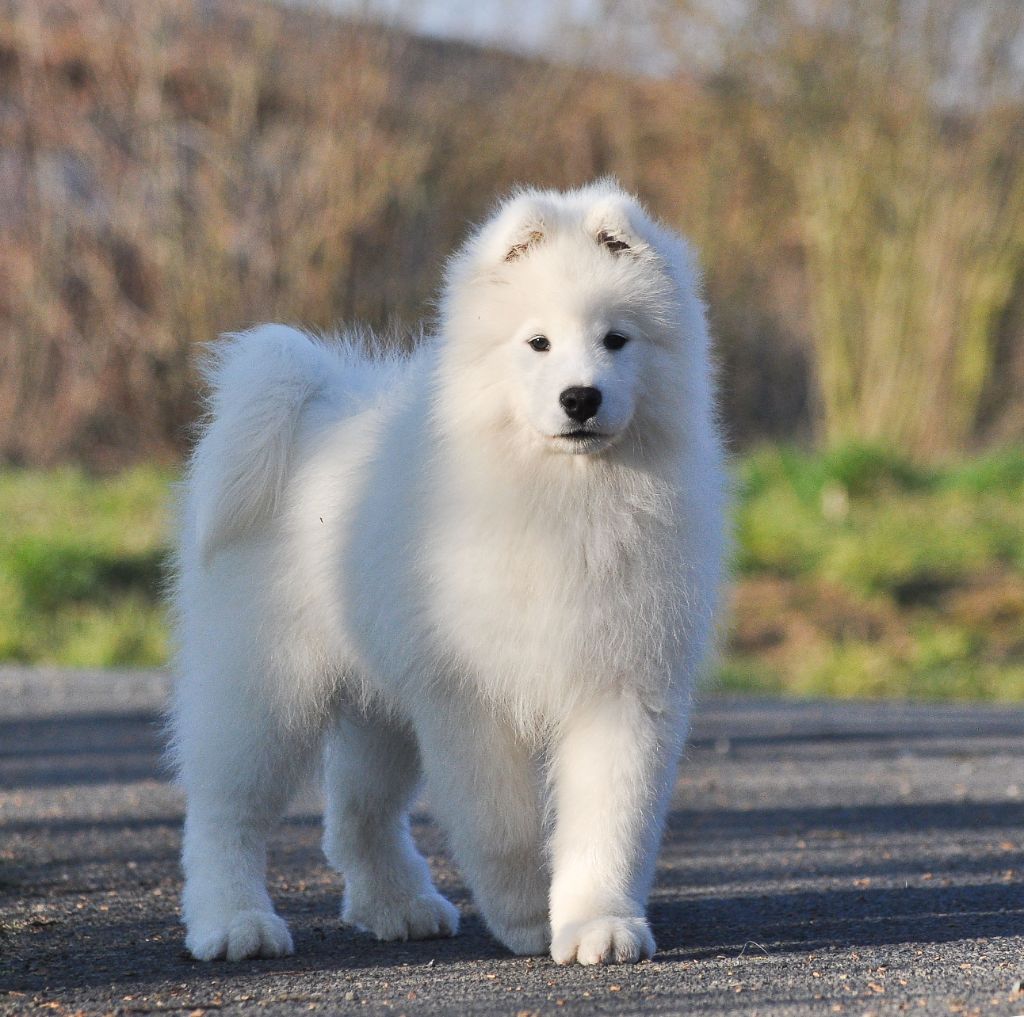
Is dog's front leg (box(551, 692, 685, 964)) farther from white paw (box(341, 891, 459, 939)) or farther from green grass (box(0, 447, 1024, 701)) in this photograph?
green grass (box(0, 447, 1024, 701))

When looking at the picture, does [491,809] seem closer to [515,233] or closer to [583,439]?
[583,439]

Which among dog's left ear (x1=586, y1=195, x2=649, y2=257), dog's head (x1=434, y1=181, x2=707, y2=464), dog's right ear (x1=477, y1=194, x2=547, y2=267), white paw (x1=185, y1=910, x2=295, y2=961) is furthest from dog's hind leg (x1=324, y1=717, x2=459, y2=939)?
dog's left ear (x1=586, y1=195, x2=649, y2=257)

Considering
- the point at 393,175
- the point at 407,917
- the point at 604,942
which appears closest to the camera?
the point at 604,942

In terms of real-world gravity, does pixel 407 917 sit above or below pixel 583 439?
below

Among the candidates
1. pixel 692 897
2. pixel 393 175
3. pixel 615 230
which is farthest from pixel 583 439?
pixel 393 175

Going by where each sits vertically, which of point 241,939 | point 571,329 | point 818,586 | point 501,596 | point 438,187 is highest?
point 438,187

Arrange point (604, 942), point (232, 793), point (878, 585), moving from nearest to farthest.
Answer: point (604, 942)
point (232, 793)
point (878, 585)

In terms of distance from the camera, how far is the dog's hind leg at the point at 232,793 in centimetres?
388

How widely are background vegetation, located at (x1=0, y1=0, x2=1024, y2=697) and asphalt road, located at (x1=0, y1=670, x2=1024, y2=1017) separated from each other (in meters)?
5.17

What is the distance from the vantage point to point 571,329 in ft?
11.9

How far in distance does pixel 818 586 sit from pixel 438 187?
5.74 meters

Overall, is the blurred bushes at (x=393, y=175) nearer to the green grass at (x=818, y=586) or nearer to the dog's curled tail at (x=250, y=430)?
the green grass at (x=818, y=586)

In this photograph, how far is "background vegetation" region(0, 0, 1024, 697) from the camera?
13586 millimetres

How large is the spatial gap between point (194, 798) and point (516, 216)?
1665 millimetres
